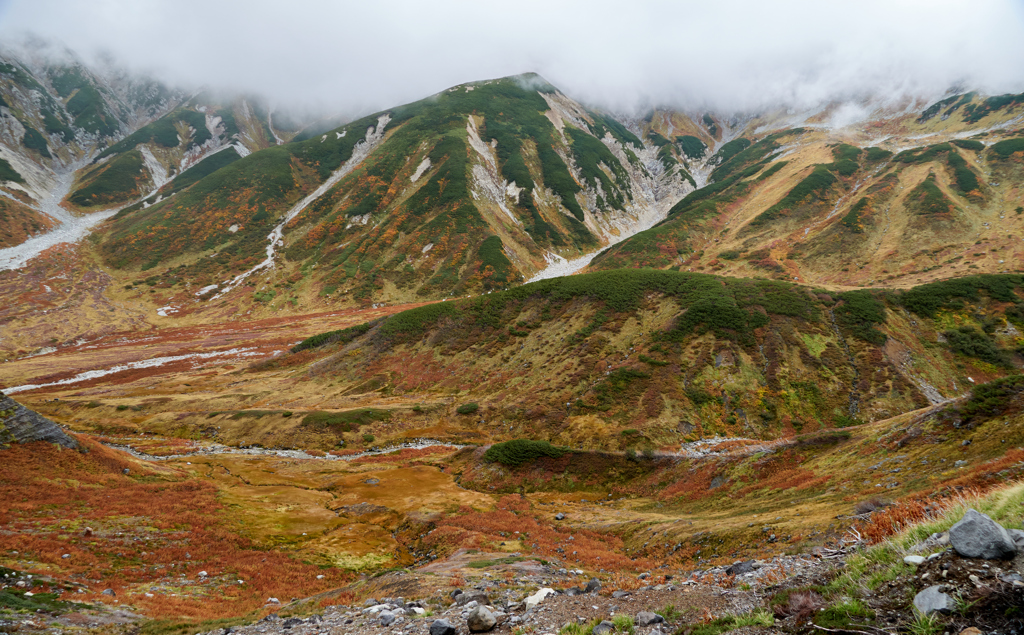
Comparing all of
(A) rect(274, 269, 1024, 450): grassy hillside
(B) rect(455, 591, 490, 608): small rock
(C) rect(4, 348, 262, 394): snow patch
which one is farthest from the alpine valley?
(C) rect(4, 348, 262, 394): snow patch

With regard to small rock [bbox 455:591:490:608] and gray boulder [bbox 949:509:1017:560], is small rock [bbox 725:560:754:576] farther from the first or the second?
gray boulder [bbox 949:509:1017:560]

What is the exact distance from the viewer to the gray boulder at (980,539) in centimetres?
555

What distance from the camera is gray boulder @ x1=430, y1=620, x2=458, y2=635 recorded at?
32.2ft

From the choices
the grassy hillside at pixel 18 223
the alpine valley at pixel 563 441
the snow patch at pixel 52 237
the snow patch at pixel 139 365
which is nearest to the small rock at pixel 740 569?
the alpine valley at pixel 563 441

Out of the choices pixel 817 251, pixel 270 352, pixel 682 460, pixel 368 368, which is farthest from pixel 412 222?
pixel 682 460

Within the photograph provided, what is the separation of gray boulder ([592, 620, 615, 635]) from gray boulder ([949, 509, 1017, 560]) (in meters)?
6.16

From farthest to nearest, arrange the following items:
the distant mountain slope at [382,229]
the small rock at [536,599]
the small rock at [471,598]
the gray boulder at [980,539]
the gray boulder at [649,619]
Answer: the distant mountain slope at [382,229] < the small rock at [471,598] < the small rock at [536,599] < the gray boulder at [649,619] < the gray boulder at [980,539]

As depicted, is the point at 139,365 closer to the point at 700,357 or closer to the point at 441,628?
the point at 700,357

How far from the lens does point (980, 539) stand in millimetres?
5719

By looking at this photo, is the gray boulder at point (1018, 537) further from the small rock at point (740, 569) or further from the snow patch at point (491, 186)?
the snow patch at point (491, 186)

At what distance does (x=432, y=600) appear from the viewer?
13914mm

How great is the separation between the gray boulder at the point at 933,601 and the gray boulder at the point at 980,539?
2.50ft

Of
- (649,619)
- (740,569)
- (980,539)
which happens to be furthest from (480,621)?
(980,539)

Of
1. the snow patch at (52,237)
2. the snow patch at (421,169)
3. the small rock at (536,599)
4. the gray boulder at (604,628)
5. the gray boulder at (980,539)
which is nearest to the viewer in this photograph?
the gray boulder at (980,539)
